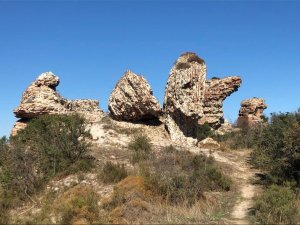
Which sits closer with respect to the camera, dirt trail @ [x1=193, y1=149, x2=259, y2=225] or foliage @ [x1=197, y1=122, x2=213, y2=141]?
dirt trail @ [x1=193, y1=149, x2=259, y2=225]

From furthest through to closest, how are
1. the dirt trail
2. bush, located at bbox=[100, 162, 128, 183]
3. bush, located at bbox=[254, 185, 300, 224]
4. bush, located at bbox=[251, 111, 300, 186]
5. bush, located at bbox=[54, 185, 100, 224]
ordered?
1. bush, located at bbox=[251, 111, 300, 186]
2. bush, located at bbox=[100, 162, 128, 183]
3. the dirt trail
4. bush, located at bbox=[254, 185, 300, 224]
5. bush, located at bbox=[54, 185, 100, 224]

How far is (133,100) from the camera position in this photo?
88.4 feet

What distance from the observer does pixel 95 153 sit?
787 inches

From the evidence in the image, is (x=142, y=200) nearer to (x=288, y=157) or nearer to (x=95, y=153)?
(x=288, y=157)

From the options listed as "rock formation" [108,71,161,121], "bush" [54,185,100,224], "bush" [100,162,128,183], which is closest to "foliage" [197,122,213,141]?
"rock formation" [108,71,161,121]

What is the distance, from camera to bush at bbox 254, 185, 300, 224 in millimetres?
10734

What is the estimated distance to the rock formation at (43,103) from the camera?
2600 cm

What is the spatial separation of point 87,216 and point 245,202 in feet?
21.1

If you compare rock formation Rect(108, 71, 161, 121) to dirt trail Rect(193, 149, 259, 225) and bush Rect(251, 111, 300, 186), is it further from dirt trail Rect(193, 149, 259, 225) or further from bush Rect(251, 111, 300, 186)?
bush Rect(251, 111, 300, 186)

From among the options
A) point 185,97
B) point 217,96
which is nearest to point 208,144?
point 185,97

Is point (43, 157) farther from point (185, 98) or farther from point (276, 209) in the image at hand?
point (185, 98)

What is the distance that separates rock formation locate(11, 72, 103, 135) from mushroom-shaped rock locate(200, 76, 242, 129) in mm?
10412

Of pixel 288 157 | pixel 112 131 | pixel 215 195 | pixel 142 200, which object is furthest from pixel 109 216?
pixel 112 131

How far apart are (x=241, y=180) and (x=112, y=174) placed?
6.35 meters
